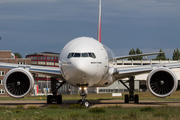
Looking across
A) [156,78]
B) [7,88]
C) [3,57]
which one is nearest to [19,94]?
[7,88]

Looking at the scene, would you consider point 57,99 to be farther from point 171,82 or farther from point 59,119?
point 59,119

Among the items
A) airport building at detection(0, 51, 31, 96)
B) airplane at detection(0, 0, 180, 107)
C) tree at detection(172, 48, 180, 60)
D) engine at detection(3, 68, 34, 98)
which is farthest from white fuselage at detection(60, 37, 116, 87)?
tree at detection(172, 48, 180, 60)

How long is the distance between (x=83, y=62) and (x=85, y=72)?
59cm

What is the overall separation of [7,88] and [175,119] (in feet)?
44.3

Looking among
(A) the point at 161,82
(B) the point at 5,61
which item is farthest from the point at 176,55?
(A) the point at 161,82

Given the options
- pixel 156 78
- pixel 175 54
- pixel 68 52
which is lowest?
pixel 156 78

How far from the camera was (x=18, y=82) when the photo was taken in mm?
22234

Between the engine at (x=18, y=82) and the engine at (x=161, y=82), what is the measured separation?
828cm

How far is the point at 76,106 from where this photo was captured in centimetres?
1831

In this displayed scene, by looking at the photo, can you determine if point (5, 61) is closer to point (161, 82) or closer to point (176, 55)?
point (161, 82)

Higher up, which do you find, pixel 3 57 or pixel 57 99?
pixel 3 57

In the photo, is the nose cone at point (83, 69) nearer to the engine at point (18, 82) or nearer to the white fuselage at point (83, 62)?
the white fuselage at point (83, 62)

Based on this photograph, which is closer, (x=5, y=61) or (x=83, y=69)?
(x=83, y=69)

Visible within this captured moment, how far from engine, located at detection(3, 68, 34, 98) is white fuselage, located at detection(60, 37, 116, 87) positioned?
382cm
